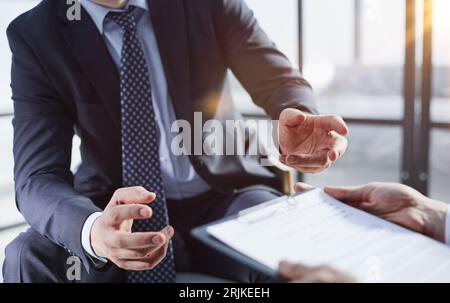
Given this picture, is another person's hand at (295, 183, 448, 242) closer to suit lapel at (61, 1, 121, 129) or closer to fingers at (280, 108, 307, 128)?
fingers at (280, 108, 307, 128)

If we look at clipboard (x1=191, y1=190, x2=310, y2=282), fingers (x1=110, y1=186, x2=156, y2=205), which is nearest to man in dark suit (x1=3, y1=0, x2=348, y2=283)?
fingers (x1=110, y1=186, x2=156, y2=205)

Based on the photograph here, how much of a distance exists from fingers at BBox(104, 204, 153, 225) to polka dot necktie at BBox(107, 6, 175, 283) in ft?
0.84

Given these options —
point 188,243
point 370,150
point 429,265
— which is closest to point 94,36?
point 188,243

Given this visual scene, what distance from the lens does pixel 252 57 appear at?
3.44ft

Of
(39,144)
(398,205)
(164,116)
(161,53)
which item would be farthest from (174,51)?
(398,205)

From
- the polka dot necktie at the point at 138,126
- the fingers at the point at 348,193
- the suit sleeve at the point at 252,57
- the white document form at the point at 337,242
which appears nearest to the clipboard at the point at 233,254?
the white document form at the point at 337,242

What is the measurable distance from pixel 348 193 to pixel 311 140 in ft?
0.40

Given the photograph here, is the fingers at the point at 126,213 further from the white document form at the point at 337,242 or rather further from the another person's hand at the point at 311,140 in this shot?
the another person's hand at the point at 311,140

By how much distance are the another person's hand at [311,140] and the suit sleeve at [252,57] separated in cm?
22

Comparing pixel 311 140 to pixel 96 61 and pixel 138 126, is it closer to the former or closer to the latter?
pixel 138 126

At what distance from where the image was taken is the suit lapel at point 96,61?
0.89m

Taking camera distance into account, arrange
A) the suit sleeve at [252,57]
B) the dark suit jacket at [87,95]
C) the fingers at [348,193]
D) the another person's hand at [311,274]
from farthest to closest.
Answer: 1. the suit sleeve at [252,57]
2. the dark suit jacket at [87,95]
3. the fingers at [348,193]
4. the another person's hand at [311,274]

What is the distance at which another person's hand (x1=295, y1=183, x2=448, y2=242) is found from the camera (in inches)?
25.9

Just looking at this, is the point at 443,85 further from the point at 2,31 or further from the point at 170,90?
the point at 2,31
